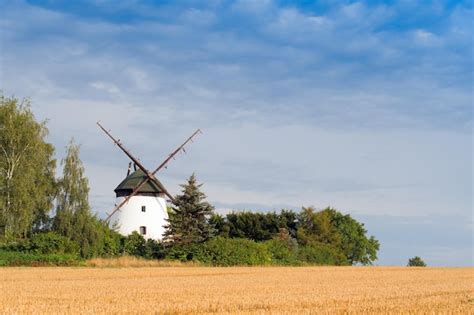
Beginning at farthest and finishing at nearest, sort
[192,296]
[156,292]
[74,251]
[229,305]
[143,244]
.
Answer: [143,244] → [74,251] → [156,292] → [192,296] → [229,305]

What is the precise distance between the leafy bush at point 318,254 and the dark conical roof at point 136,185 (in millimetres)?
15884

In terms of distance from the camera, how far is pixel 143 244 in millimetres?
63438

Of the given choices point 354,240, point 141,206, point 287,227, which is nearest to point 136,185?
point 141,206

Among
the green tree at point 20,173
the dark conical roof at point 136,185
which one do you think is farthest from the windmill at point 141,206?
the green tree at point 20,173

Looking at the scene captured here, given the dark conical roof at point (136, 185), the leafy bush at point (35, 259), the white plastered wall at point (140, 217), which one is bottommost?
the leafy bush at point (35, 259)

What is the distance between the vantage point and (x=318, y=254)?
70.1 meters

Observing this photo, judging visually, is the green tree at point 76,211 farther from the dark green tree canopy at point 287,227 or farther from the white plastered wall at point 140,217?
the dark green tree canopy at point 287,227

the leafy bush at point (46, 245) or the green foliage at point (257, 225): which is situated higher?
the green foliage at point (257, 225)

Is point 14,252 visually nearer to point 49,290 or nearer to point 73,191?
point 73,191

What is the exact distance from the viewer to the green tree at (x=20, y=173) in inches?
2190

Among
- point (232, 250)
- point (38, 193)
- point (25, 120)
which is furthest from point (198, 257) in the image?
point (25, 120)

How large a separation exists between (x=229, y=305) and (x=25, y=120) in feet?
132

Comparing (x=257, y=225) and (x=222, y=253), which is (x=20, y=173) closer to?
(x=222, y=253)

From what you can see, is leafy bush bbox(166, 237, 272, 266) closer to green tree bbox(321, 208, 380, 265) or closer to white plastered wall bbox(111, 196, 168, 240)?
white plastered wall bbox(111, 196, 168, 240)
